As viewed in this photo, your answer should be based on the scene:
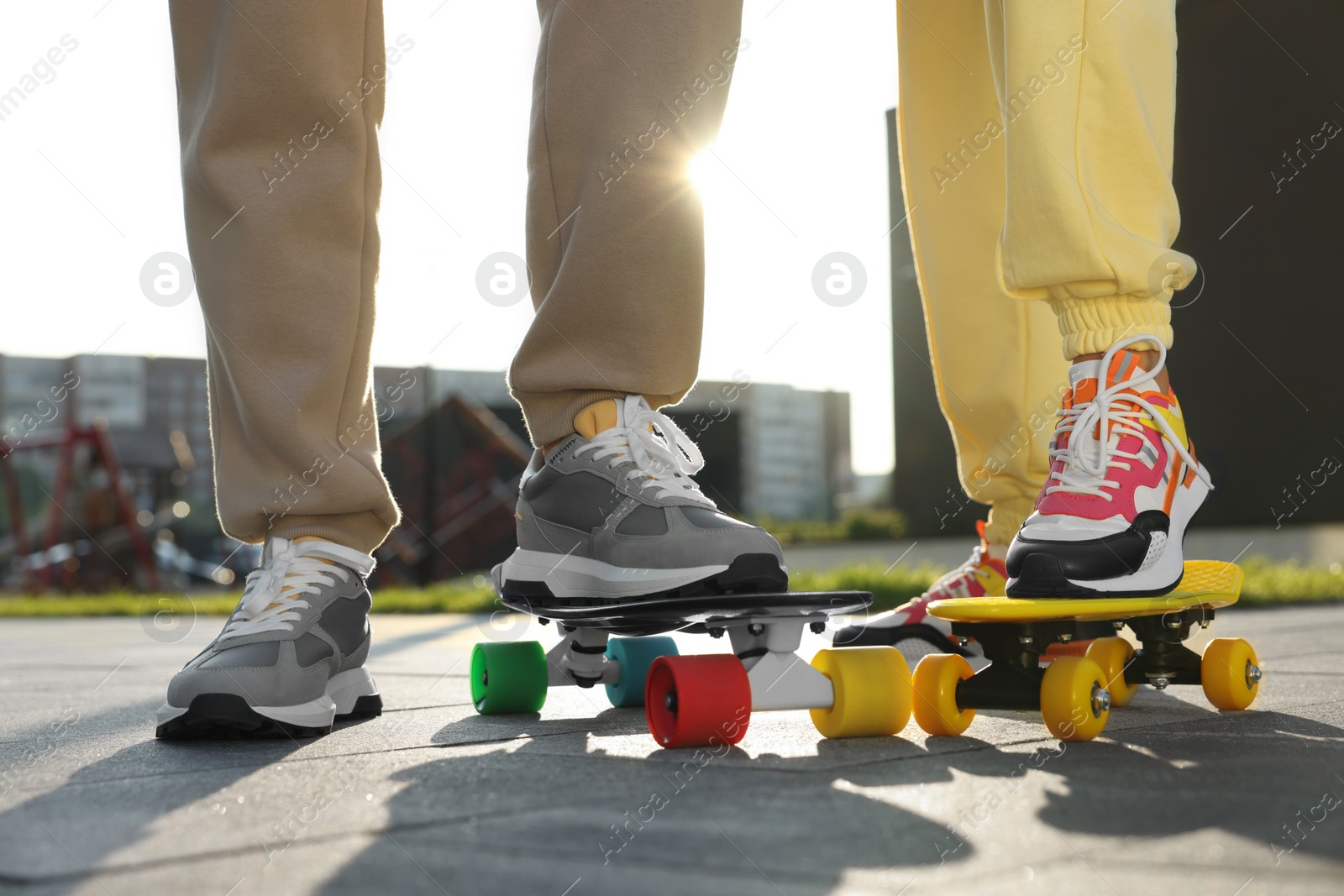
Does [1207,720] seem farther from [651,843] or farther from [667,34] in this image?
[667,34]

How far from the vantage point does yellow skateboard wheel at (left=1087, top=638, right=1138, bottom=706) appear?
1433 millimetres

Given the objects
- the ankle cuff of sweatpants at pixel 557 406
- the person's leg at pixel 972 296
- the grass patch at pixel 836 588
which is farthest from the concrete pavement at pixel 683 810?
the grass patch at pixel 836 588

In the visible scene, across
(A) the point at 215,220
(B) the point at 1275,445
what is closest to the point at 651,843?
(A) the point at 215,220

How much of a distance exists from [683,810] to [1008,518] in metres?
1.24

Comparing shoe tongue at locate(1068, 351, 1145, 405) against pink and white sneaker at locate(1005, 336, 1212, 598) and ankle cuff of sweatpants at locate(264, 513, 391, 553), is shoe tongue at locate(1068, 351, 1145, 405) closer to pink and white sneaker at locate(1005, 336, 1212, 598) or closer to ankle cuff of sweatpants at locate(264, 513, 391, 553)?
pink and white sneaker at locate(1005, 336, 1212, 598)

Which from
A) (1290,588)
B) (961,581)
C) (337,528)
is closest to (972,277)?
(961,581)

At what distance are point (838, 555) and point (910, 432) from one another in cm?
153

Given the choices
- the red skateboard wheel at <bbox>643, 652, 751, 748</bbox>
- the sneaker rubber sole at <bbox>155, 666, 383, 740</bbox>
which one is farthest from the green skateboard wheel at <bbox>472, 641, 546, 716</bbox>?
the red skateboard wheel at <bbox>643, 652, 751, 748</bbox>

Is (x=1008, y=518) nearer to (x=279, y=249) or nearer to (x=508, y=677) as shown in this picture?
(x=508, y=677)

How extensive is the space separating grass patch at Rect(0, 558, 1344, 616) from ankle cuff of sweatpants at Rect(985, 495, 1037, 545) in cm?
233

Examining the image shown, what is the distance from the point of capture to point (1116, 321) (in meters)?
1.39

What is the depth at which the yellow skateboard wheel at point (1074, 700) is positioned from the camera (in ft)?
3.80

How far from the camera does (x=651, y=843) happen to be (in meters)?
0.71

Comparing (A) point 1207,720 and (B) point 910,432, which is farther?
(B) point 910,432
